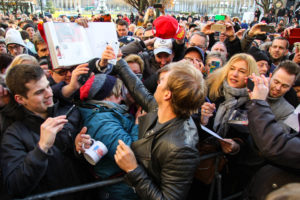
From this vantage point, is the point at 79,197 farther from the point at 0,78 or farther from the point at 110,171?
the point at 0,78

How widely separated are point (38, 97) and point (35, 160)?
52 cm

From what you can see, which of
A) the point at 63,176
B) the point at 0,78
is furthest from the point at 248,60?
the point at 0,78

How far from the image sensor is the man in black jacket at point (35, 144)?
142 cm

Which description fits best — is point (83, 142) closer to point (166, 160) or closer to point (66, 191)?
point (66, 191)

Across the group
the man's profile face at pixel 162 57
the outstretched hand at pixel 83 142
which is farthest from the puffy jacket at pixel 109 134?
the man's profile face at pixel 162 57

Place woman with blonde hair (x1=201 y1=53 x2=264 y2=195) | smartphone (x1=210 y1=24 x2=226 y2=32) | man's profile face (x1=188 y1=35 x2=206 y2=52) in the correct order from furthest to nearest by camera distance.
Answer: smartphone (x1=210 y1=24 x2=226 y2=32), man's profile face (x1=188 y1=35 x2=206 y2=52), woman with blonde hair (x1=201 y1=53 x2=264 y2=195)

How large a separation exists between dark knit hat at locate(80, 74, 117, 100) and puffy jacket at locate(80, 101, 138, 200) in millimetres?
88

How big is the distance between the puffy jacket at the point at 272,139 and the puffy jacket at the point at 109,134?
0.99 m

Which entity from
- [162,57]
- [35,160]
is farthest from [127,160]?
[162,57]

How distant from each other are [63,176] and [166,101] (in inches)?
41.8

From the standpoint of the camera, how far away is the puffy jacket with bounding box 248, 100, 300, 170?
1354 mm

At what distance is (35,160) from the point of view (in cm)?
140

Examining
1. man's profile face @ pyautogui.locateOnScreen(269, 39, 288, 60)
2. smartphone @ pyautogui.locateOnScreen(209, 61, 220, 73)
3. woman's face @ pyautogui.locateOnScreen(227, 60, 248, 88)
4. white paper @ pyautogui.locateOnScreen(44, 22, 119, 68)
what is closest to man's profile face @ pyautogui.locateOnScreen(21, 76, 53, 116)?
white paper @ pyautogui.locateOnScreen(44, 22, 119, 68)

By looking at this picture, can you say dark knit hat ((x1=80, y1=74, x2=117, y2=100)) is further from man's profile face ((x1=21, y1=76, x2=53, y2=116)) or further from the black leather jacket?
the black leather jacket
